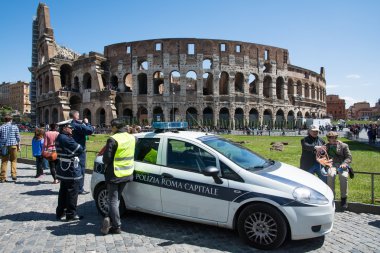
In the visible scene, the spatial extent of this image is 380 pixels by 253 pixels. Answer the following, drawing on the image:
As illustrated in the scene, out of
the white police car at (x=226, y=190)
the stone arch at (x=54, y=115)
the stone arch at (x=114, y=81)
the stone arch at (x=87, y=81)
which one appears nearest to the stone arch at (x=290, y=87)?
the stone arch at (x=114, y=81)

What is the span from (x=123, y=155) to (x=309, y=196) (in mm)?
2979

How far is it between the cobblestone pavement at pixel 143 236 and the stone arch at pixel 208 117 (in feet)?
114

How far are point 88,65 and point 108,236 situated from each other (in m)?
42.3

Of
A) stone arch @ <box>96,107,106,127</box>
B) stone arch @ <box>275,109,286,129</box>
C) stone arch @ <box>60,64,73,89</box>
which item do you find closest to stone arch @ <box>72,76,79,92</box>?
stone arch @ <box>60,64,73,89</box>

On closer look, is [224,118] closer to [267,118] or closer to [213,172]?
[267,118]

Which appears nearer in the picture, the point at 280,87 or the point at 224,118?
the point at 224,118

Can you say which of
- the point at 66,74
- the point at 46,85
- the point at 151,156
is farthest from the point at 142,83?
the point at 151,156

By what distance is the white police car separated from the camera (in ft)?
13.8

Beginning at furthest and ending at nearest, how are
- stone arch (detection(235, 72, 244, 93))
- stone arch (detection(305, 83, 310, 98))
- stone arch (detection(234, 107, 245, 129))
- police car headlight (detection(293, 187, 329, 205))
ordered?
stone arch (detection(305, 83, 310, 98)) < stone arch (detection(235, 72, 244, 93)) < stone arch (detection(234, 107, 245, 129)) < police car headlight (detection(293, 187, 329, 205))

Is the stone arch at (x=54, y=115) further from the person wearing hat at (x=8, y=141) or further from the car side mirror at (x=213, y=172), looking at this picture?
the car side mirror at (x=213, y=172)

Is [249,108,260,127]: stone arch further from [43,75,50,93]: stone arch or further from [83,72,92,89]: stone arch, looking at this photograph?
[43,75,50,93]: stone arch

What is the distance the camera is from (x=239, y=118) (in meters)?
43.2

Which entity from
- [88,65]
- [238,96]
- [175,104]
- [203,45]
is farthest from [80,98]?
[238,96]

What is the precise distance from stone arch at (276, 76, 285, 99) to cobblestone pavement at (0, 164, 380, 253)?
44.0 metres
